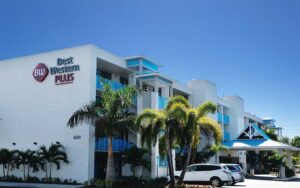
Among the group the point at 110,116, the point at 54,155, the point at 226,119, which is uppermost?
the point at 226,119

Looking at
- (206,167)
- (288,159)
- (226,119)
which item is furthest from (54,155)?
(226,119)

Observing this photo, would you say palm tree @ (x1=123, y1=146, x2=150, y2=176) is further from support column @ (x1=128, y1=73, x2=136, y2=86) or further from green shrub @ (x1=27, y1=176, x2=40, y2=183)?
support column @ (x1=128, y1=73, x2=136, y2=86)

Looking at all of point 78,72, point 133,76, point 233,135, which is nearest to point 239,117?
point 233,135

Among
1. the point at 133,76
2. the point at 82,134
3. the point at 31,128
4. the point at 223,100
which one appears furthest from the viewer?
the point at 223,100

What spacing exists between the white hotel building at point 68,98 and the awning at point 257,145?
14817 millimetres

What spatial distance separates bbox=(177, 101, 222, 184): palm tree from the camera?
24312mm

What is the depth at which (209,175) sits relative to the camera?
27891mm

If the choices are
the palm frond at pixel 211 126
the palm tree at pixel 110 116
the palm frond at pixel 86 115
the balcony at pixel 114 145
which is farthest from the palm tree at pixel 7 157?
the palm frond at pixel 211 126

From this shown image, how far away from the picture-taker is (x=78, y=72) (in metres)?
28.2

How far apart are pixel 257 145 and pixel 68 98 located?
2534 cm

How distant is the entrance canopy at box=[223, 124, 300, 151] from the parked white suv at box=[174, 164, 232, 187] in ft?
57.1

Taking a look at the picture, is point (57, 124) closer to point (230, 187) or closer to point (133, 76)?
point (133, 76)

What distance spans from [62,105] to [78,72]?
282 cm

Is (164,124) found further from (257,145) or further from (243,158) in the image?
(243,158)
